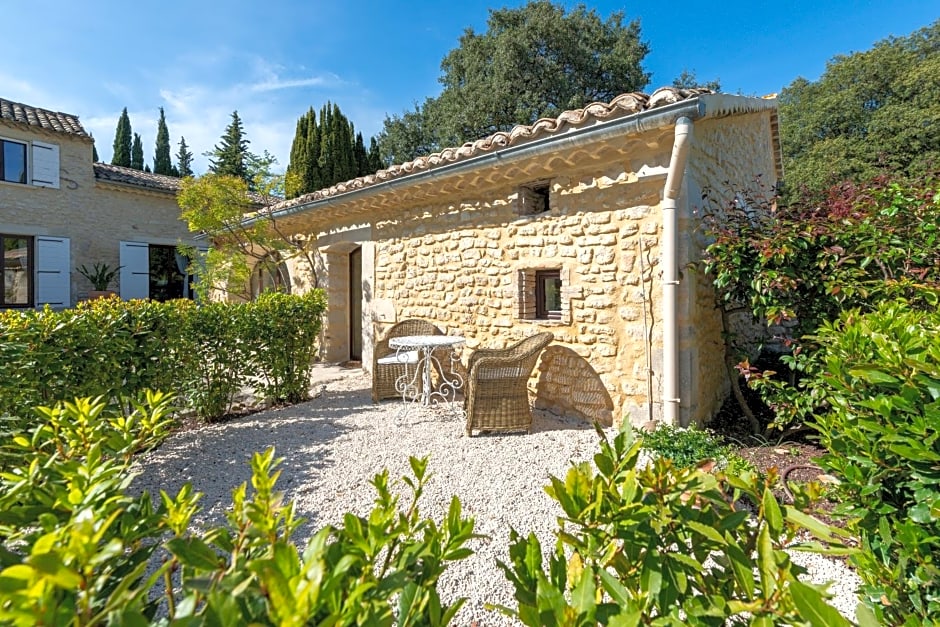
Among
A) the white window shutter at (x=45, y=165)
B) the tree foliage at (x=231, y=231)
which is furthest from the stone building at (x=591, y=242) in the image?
the white window shutter at (x=45, y=165)

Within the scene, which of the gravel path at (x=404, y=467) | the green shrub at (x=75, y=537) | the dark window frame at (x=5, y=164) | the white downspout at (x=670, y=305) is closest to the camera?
the green shrub at (x=75, y=537)

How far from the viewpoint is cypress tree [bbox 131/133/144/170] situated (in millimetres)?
25812

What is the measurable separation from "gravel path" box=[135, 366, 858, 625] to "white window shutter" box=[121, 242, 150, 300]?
39.6 ft

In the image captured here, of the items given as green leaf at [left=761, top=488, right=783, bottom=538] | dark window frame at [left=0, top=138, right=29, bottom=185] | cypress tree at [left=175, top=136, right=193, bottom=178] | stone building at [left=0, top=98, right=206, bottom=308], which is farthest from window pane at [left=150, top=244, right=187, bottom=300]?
cypress tree at [left=175, top=136, right=193, bottom=178]

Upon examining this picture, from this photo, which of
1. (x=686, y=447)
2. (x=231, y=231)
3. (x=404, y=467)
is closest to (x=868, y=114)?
(x=686, y=447)

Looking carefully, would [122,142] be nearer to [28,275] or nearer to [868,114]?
[28,275]

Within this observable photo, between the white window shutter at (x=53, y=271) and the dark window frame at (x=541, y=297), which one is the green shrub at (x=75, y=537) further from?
the white window shutter at (x=53, y=271)

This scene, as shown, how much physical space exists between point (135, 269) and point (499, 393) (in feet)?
48.2

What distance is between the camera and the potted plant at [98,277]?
12.6m

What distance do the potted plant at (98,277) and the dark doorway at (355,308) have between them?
9.51m

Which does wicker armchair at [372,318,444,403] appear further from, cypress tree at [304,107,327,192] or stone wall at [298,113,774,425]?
cypress tree at [304,107,327,192]

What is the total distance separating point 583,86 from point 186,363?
19.1 meters

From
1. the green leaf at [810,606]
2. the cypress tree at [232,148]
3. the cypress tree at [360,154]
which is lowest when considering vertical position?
the green leaf at [810,606]

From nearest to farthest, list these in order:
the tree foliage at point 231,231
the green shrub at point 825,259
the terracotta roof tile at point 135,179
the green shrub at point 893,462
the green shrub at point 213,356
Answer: the green shrub at point 893,462
the green shrub at point 825,259
the green shrub at point 213,356
the tree foliage at point 231,231
the terracotta roof tile at point 135,179
